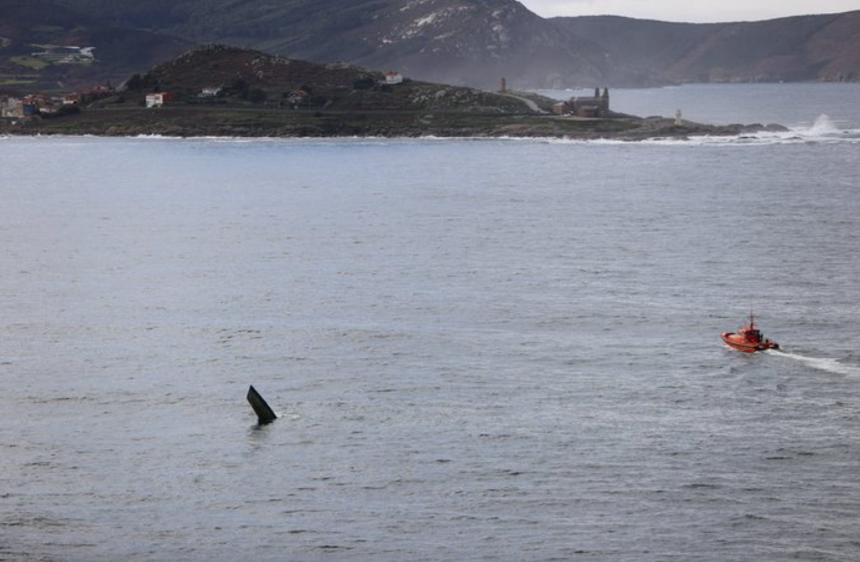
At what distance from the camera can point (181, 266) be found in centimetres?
7169

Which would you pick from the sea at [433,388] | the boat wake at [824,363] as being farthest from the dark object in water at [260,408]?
the boat wake at [824,363]

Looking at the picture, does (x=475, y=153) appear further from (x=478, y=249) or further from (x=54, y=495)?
(x=54, y=495)

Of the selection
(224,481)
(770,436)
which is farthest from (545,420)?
(224,481)

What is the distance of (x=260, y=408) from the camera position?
1660 inches

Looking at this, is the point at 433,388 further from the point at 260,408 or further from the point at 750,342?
the point at 750,342

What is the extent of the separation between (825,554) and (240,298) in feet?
116

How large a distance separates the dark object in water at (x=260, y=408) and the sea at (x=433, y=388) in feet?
1.44

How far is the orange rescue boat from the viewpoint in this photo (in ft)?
160

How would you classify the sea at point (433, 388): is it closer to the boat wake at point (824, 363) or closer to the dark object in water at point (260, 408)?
the boat wake at point (824, 363)

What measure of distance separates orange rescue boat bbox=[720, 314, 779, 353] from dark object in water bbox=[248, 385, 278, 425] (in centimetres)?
1680

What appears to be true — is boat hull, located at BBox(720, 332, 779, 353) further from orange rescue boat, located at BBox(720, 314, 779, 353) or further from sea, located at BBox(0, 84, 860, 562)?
sea, located at BBox(0, 84, 860, 562)

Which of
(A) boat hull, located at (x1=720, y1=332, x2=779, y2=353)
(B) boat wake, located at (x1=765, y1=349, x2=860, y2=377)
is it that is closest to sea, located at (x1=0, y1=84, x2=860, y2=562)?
(B) boat wake, located at (x1=765, y1=349, x2=860, y2=377)

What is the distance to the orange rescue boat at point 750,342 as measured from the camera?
48812mm

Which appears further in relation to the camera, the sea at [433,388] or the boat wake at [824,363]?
the boat wake at [824,363]
